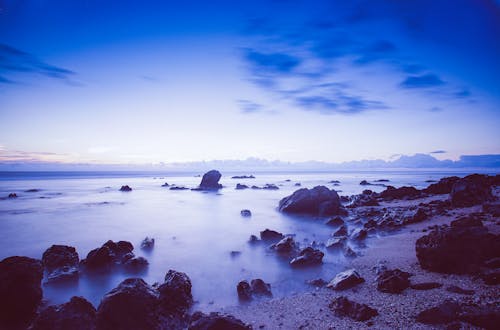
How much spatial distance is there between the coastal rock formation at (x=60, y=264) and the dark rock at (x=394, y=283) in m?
8.68

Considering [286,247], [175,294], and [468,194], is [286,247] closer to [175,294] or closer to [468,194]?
[175,294]

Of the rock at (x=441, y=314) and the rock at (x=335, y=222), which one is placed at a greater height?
the rock at (x=441, y=314)

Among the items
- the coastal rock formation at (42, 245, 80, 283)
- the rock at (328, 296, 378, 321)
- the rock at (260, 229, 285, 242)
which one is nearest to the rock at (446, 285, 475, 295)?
the rock at (328, 296, 378, 321)

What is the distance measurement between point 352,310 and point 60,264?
903 cm

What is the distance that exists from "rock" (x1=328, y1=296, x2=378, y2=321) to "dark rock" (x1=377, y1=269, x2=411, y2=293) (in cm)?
118

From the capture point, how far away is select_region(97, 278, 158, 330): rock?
16.8 feet

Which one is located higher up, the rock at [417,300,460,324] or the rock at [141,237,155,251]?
the rock at [417,300,460,324]

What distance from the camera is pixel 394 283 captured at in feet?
20.9

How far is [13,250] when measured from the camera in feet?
40.1

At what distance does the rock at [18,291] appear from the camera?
571 cm

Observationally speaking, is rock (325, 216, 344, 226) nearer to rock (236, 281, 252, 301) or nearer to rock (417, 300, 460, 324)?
rock (236, 281, 252, 301)

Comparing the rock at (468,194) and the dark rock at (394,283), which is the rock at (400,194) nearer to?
the rock at (468,194)

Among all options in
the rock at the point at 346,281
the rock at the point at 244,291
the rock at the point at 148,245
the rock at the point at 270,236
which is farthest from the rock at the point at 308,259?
the rock at the point at 148,245

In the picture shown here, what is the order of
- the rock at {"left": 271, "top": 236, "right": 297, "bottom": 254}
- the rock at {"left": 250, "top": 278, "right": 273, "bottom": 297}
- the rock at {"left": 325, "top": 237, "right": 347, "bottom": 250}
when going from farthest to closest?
the rock at {"left": 325, "top": 237, "right": 347, "bottom": 250}, the rock at {"left": 271, "top": 236, "right": 297, "bottom": 254}, the rock at {"left": 250, "top": 278, "right": 273, "bottom": 297}
